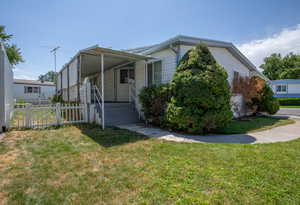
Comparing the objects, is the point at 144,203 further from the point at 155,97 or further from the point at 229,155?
the point at 155,97

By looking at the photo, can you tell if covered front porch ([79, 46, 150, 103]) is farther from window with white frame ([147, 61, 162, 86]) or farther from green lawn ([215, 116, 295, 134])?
green lawn ([215, 116, 295, 134])

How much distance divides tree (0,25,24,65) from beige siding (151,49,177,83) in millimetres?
22670

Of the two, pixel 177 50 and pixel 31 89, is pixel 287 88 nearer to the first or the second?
pixel 177 50

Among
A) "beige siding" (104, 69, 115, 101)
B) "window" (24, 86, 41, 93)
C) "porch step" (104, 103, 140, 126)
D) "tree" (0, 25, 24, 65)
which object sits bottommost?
"porch step" (104, 103, 140, 126)

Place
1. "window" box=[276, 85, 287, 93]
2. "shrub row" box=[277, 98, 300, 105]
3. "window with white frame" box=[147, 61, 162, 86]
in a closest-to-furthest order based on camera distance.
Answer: "window with white frame" box=[147, 61, 162, 86] < "shrub row" box=[277, 98, 300, 105] < "window" box=[276, 85, 287, 93]

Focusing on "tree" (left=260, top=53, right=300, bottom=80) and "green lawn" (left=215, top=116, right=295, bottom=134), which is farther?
"tree" (left=260, top=53, right=300, bottom=80)

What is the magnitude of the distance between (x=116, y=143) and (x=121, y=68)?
23.8 ft

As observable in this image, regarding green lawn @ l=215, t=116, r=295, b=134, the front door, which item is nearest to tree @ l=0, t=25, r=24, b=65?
the front door

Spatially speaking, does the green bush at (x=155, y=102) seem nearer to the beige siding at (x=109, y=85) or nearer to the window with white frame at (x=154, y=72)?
the window with white frame at (x=154, y=72)

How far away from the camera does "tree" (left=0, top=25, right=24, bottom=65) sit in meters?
20.3


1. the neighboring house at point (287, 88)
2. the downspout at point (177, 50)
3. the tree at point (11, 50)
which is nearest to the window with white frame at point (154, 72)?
the downspout at point (177, 50)

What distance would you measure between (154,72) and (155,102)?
2227 mm

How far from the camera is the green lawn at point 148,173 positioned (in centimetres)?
218

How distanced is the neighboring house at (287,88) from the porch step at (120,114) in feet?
106
